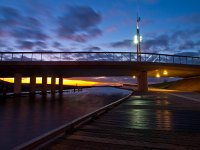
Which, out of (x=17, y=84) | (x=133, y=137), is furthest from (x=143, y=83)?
(x=133, y=137)

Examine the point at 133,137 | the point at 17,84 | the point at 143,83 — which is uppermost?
the point at 143,83

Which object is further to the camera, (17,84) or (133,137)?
(17,84)

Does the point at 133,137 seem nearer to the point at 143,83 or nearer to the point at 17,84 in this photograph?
the point at 143,83

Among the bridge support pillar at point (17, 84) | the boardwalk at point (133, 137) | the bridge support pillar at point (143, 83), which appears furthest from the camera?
the bridge support pillar at point (143, 83)

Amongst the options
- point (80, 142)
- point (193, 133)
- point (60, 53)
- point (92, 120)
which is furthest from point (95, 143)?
point (60, 53)

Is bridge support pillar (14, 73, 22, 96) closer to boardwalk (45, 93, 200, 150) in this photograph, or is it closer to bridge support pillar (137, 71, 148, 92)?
bridge support pillar (137, 71, 148, 92)

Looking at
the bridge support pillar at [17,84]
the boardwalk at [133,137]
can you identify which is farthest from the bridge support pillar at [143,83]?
the boardwalk at [133,137]

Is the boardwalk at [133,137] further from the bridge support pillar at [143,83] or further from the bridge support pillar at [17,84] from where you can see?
the bridge support pillar at [17,84]

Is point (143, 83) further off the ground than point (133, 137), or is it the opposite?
point (143, 83)

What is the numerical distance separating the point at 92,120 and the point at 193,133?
4.88m

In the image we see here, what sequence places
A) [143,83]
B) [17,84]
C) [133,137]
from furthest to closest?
[143,83] < [17,84] < [133,137]

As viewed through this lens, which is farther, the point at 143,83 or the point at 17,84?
the point at 143,83

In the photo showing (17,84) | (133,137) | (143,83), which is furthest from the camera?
(143,83)

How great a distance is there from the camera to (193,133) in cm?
909
